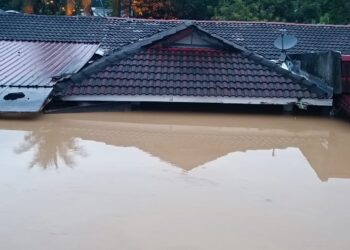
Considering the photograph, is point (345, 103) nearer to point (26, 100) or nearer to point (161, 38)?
point (161, 38)

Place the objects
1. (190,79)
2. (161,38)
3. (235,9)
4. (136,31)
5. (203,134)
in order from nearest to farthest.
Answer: (203,134)
(190,79)
(161,38)
(136,31)
(235,9)

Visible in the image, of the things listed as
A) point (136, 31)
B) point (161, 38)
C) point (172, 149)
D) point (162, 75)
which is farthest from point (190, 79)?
point (136, 31)

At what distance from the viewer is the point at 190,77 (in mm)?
7336

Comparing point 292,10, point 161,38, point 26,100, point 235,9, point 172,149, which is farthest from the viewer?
point 292,10

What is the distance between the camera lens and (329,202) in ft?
13.1

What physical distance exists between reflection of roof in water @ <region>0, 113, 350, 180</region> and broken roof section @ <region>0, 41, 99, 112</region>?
425 mm

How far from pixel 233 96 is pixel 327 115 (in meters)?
1.65

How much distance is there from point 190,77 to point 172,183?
11.0 ft

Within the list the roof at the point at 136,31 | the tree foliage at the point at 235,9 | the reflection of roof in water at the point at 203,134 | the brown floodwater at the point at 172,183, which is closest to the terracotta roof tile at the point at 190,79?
the reflection of roof in water at the point at 203,134

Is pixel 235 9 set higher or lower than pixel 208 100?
higher

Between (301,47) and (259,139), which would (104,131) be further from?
(301,47)

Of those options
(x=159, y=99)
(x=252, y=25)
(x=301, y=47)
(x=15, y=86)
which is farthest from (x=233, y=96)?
(x=252, y=25)

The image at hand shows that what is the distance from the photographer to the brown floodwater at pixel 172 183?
329 cm

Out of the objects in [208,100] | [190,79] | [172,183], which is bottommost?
[172,183]
